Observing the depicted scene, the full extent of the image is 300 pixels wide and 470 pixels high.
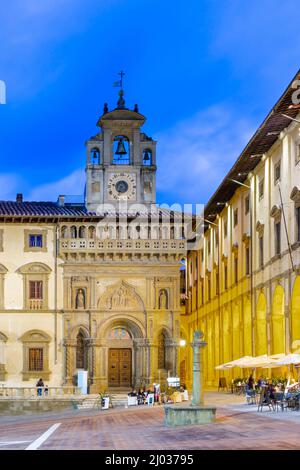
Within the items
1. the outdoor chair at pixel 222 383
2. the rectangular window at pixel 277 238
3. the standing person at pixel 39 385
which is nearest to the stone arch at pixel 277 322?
the rectangular window at pixel 277 238

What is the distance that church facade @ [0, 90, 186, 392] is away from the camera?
72312 mm

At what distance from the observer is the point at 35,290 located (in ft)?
240

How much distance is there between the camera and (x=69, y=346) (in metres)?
72.6

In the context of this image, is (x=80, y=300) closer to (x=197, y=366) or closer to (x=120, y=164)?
(x=120, y=164)

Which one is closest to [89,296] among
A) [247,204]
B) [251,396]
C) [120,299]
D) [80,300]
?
[80,300]

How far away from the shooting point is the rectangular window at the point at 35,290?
7294 centimetres

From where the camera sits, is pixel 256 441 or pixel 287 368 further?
pixel 287 368

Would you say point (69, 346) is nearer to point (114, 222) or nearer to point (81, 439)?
point (114, 222)

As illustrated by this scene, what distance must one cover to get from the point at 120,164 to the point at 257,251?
1834 centimetres

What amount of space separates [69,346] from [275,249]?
2073 centimetres

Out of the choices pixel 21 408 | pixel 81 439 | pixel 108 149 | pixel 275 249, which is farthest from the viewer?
pixel 108 149

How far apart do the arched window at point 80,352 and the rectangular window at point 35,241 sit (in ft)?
22.6

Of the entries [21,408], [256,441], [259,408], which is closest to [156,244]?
[21,408]

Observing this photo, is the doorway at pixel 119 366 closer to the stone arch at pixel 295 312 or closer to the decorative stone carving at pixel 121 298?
the decorative stone carving at pixel 121 298
